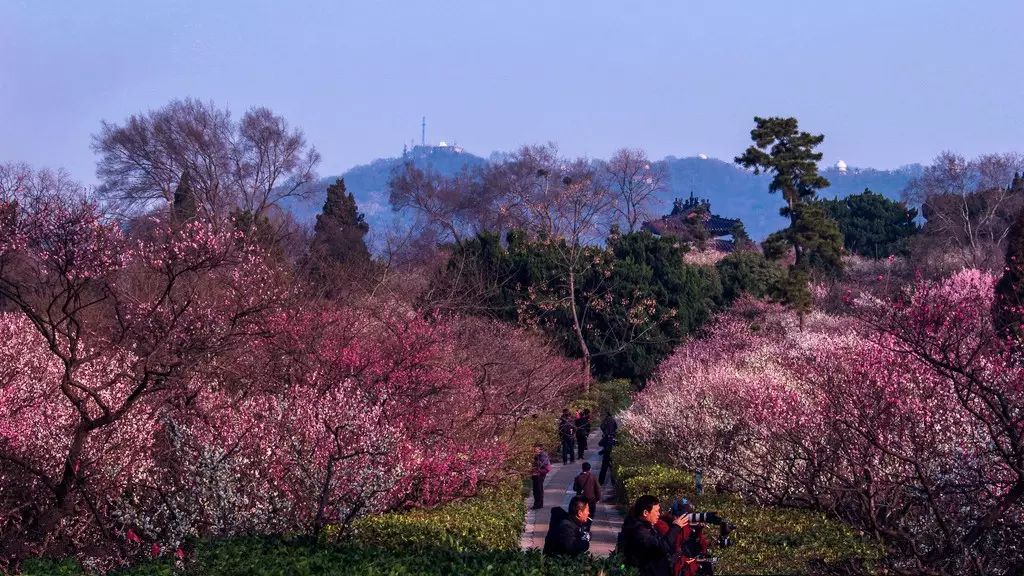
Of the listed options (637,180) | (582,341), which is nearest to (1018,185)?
(637,180)

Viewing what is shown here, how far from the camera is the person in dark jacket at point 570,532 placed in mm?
9781

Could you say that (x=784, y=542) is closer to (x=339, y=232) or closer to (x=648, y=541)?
(x=648, y=541)

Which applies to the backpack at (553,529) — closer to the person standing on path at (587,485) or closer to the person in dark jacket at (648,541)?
the person in dark jacket at (648,541)

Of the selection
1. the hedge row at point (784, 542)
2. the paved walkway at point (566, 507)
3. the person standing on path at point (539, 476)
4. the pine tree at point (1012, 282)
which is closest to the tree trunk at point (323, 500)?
the paved walkway at point (566, 507)

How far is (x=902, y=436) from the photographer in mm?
13000

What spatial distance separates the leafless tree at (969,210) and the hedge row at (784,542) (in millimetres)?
34374

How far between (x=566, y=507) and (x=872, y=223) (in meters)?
50.1

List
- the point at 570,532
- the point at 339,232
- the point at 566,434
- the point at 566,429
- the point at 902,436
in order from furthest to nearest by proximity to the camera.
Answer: the point at 339,232, the point at 566,434, the point at 566,429, the point at 902,436, the point at 570,532

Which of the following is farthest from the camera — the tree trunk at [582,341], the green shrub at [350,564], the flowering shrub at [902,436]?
the tree trunk at [582,341]

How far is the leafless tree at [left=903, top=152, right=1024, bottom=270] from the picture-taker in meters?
50.4

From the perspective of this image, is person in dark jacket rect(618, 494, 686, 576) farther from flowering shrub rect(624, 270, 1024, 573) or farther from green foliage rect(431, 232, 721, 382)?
green foliage rect(431, 232, 721, 382)

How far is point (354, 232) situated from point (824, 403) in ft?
138

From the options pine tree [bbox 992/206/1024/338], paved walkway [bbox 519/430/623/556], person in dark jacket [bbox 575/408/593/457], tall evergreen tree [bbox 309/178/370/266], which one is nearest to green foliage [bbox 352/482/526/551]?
paved walkway [bbox 519/430/623/556]

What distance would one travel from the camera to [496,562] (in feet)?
32.1
